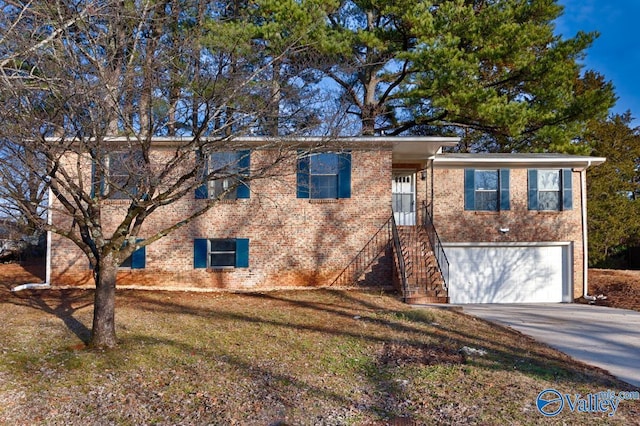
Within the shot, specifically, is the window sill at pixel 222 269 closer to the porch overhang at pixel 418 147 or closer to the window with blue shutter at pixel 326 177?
the window with blue shutter at pixel 326 177

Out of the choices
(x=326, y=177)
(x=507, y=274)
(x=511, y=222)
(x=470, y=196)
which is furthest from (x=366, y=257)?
(x=511, y=222)

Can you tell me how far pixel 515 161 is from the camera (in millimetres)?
13836

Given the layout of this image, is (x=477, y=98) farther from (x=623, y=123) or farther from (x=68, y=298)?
(x=623, y=123)

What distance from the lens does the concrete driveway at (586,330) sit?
6.71m

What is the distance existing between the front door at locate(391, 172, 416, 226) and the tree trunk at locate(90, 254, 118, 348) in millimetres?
9501

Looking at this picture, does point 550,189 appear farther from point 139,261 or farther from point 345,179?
point 139,261

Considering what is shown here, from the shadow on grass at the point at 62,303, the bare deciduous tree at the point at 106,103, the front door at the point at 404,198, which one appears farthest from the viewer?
the front door at the point at 404,198

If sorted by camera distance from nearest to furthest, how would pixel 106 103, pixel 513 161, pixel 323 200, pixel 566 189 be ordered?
1. pixel 106 103
2. pixel 323 200
3. pixel 513 161
4. pixel 566 189

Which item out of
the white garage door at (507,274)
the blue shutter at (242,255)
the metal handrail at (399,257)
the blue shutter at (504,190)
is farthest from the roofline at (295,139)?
the white garage door at (507,274)

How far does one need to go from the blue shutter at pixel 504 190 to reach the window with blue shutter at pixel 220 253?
778cm

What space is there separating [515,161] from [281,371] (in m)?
10.8

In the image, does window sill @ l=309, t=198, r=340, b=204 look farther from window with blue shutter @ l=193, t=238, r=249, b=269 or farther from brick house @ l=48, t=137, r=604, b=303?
window with blue shutter @ l=193, t=238, r=249, b=269

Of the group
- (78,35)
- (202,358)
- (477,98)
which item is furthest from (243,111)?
Answer: (477,98)

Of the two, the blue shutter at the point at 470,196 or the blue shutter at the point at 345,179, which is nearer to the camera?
the blue shutter at the point at 345,179
